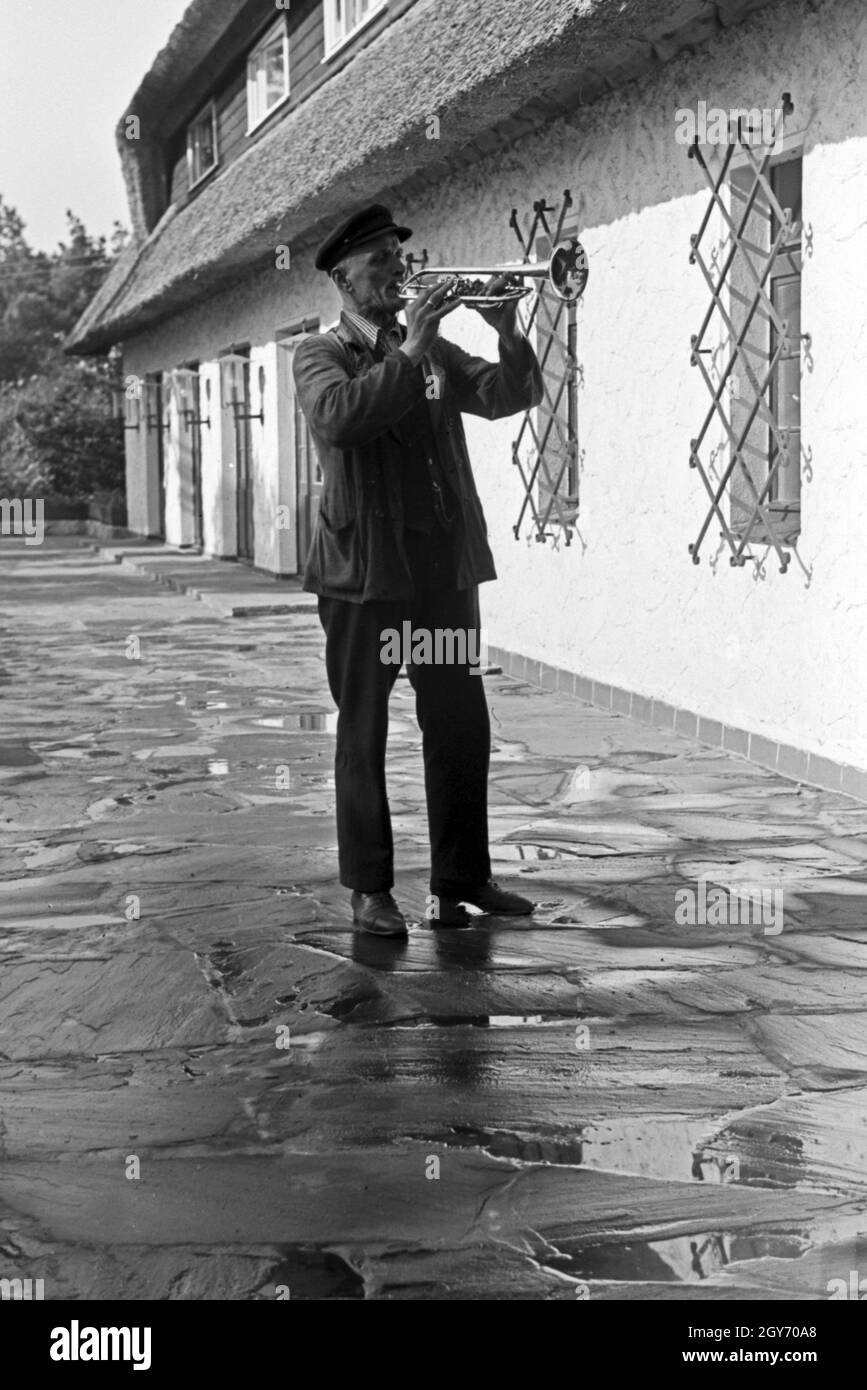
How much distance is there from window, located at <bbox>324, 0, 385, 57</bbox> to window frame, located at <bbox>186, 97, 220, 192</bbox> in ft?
19.0

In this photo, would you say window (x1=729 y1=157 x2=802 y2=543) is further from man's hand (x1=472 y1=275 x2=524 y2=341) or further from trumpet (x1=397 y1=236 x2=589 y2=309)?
man's hand (x1=472 y1=275 x2=524 y2=341)

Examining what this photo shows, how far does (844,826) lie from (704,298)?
110 inches

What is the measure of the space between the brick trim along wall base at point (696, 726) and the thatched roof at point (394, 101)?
110 inches

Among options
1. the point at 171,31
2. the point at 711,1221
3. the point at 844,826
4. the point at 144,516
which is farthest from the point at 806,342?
the point at 144,516

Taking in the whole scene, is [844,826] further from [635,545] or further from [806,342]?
[635,545]

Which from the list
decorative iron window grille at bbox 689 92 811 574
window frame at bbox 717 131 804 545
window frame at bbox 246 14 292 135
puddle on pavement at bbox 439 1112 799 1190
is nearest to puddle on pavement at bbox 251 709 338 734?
decorative iron window grille at bbox 689 92 811 574

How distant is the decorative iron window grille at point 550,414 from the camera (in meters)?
10.2

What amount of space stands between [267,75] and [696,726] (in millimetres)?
13605

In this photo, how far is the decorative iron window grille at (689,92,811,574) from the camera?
25.1ft

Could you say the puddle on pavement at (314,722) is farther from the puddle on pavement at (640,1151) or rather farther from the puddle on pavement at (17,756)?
the puddle on pavement at (640,1151)

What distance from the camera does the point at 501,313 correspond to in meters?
5.02

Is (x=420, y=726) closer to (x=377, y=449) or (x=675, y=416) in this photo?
(x=377, y=449)

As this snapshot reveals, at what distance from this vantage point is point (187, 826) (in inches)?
261

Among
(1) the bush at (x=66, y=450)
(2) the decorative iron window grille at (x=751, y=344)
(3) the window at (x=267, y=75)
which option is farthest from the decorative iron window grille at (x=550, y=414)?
(1) the bush at (x=66, y=450)
